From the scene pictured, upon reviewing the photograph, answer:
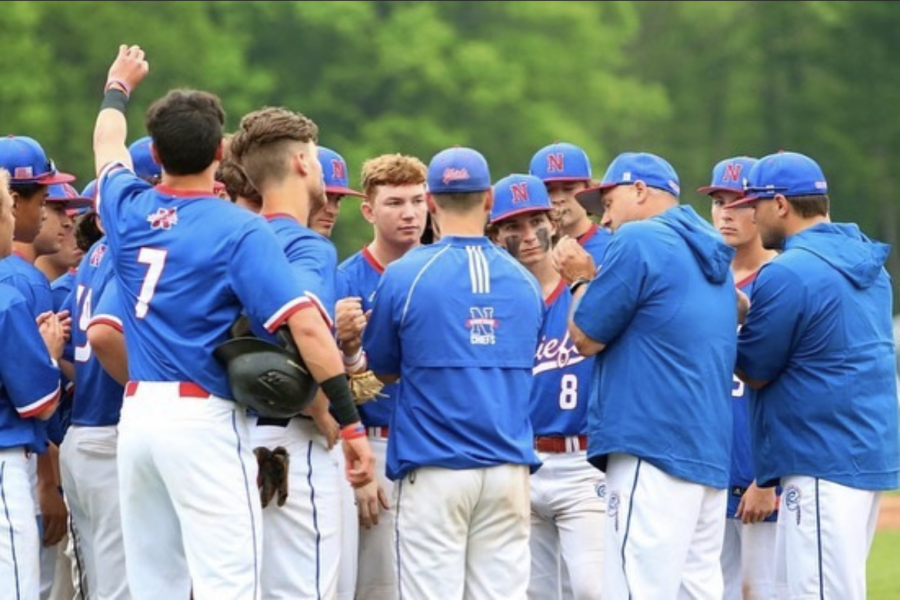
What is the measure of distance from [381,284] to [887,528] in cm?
1260

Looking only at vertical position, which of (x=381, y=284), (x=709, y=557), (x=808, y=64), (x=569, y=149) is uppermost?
(x=808, y=64)

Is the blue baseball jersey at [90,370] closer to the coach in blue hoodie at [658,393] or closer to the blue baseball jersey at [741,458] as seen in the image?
the coach in blue hoodie at [658,393]

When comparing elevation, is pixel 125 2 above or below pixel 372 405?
above

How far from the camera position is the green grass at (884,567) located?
13.0 m

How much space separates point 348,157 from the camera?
122 feet

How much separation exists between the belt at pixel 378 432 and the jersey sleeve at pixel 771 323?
1.73 meters

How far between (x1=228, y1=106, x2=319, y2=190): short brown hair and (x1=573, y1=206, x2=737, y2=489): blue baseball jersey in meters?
1.39

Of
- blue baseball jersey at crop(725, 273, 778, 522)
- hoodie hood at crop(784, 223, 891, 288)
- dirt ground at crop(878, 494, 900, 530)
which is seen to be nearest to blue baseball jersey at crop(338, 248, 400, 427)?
blue baseball jersey at crop(725, 273, 778, 522)

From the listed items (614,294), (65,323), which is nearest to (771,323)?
(614,294)

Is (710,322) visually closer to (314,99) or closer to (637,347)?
(637,347)

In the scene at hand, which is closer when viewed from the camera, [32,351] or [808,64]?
[32,351]

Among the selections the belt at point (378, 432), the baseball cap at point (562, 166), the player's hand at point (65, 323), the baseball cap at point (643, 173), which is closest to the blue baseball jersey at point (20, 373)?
the player's hand at point (65, 323)

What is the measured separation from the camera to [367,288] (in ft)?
29.4

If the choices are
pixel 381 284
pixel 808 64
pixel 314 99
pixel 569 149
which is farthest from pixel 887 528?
pixel 808 64
